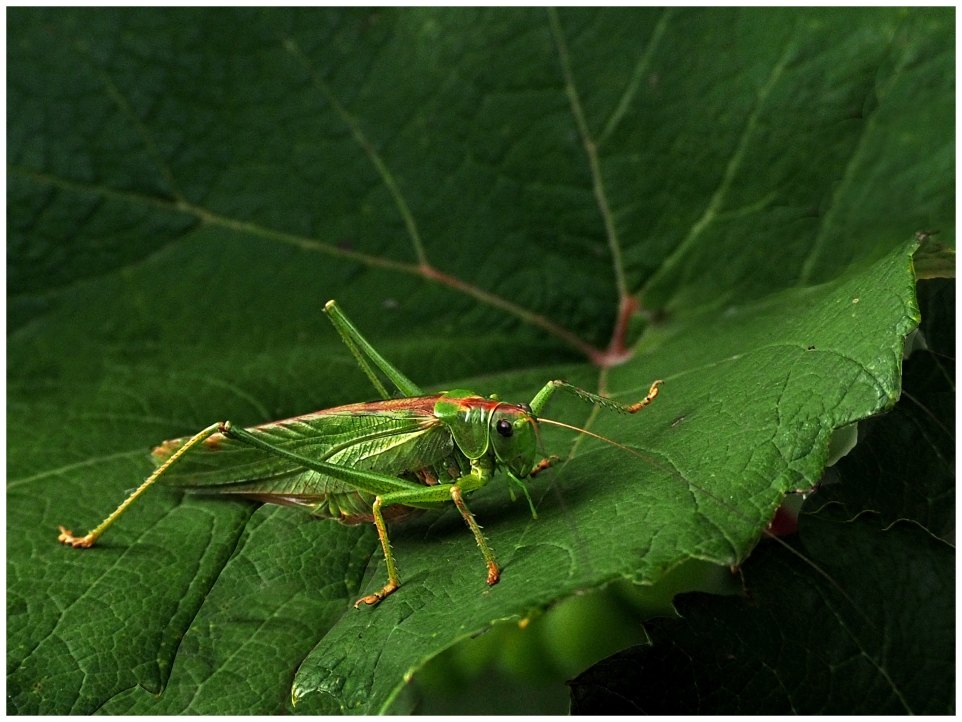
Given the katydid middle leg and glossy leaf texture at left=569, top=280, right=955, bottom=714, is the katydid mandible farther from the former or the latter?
glossy leaf texture at left=569, top=280, right=955, bottom=714

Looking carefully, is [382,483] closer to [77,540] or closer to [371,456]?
[371,456]

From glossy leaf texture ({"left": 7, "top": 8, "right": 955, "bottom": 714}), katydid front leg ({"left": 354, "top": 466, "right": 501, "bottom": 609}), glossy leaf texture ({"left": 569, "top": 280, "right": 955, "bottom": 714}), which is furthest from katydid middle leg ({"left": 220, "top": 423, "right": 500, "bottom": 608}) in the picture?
glossy leaf texture ({"left": 569, "top": 280, "right": 955, "bottom": 714})

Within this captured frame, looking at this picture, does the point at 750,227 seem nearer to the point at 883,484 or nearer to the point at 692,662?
the point at 883,484

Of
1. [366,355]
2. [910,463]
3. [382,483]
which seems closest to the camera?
[910,463]

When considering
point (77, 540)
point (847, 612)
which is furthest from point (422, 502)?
point (847, 612)


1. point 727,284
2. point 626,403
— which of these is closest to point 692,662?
point 626,403

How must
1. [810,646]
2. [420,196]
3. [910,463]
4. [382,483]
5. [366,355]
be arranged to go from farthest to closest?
[420,196] → [366,355] → [382,483] → [910,463] → [810,646]
